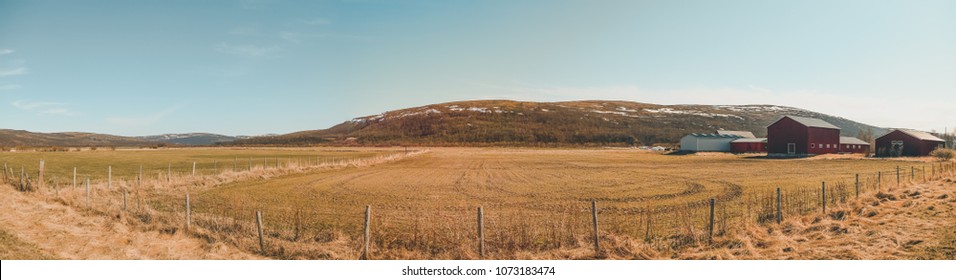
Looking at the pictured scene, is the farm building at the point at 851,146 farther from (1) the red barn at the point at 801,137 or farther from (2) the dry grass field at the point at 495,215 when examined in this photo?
(2) the dry grass field at the point at 495,215

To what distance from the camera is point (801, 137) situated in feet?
225

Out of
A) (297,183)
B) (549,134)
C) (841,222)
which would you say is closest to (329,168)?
(297,183)

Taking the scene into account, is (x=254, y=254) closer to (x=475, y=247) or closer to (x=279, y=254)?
(x=279, y=254)

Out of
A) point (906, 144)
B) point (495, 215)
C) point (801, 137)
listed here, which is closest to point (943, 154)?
point (906, 144)

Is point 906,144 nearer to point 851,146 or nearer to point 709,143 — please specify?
point 851,146

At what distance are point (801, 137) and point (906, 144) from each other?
11.3m

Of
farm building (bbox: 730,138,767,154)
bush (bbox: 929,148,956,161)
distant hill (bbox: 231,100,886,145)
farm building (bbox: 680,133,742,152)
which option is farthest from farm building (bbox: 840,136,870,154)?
distant hill (bbox: 231,100,886,145)

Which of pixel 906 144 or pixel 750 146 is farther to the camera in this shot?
pixel 750 146

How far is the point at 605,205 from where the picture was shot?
2036 centimetres

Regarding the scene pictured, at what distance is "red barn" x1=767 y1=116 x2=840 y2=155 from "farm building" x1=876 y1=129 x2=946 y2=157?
263 inches

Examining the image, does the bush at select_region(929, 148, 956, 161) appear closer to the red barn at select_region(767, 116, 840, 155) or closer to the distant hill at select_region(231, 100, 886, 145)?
the red barn at select_region(767, 116, 840, 155)

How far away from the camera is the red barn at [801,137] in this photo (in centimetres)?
6806

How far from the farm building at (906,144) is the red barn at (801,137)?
6.69 meters

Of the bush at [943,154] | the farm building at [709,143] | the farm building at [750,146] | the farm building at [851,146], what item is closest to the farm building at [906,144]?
the bush at [943,154]
